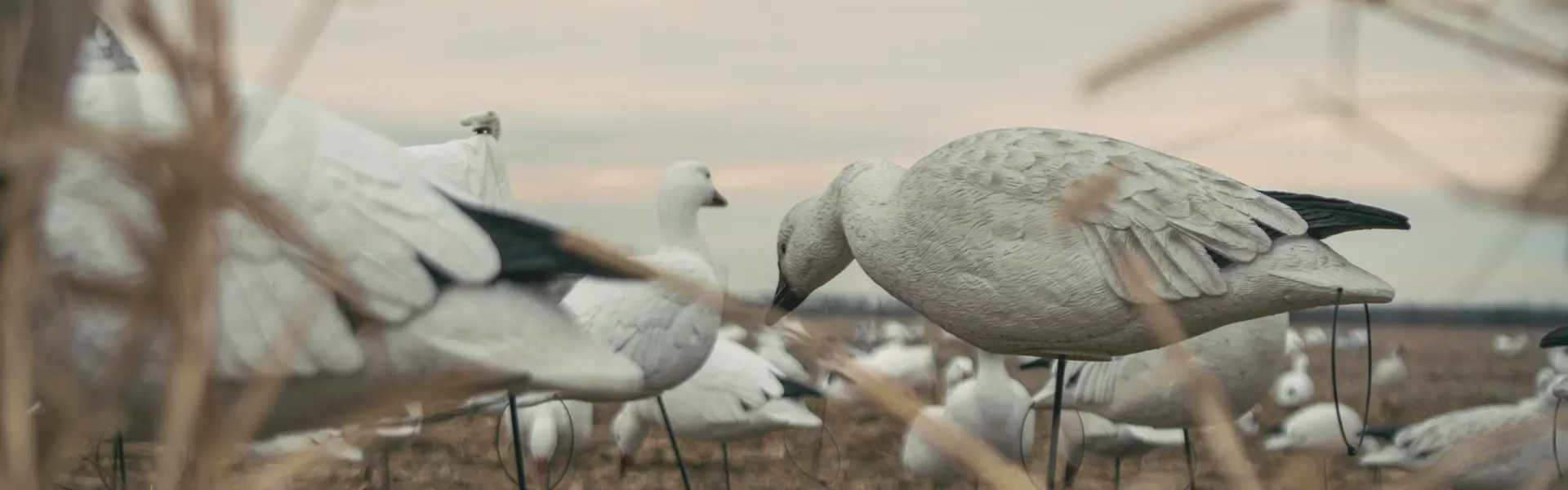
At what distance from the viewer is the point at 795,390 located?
20.0ft

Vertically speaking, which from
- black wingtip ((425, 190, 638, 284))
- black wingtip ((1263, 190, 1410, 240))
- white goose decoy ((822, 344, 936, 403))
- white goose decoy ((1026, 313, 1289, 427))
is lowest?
white goose decoy ((822, 344, 936, 403))

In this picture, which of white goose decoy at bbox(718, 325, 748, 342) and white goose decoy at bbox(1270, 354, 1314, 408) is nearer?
white goose decoy at bbox(718, 325, 748, 342)

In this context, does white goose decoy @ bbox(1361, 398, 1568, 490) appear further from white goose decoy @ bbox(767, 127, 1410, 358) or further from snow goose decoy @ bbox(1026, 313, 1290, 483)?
white goose decoy @ bbox(767, 127, 1410, 358)

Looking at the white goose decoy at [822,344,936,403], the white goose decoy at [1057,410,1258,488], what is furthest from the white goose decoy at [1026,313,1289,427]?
the white goose decoy at [822,344,936,403]

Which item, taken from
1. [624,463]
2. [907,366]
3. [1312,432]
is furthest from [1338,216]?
[907,366]

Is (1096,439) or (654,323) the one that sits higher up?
(654,323)

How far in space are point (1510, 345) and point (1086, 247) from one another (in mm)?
23523

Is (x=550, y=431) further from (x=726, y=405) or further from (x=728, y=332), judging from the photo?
(x=728, y=332)

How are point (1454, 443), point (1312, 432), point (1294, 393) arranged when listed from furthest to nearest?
point (1294, 393) → point (1312, 432) → point (1454, 443)

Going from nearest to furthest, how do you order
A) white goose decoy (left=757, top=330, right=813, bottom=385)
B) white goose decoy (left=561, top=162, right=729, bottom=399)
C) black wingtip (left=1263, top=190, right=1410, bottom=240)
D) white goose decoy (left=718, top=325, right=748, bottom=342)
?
white goose decoy (left=718, top=325, right=748, bottom=342) < black wingtip (left=1263, top=190, right=1410, bottom=240) < white goose decoy (left=561, top=162, right=729, bottom=399) < white goose decoy (left=757, top=330, right=813, bottom=385)

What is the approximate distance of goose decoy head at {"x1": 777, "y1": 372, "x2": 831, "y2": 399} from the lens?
19.7 ft

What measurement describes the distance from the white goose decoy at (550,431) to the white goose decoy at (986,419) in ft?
4.17

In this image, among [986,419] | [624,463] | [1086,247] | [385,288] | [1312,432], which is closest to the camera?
[385,288]

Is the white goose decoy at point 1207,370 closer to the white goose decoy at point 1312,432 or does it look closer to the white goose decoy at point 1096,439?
the white goose decoy at point 1096,439
